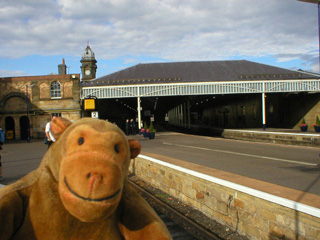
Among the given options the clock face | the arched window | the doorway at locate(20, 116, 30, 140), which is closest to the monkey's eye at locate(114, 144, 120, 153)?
the arched window

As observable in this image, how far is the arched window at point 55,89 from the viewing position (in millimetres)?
33281

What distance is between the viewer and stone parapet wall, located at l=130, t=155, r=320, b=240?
12.0 ft

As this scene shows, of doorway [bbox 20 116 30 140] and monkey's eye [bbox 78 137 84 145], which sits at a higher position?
monkey's eye [bbox 78 137 84 145]

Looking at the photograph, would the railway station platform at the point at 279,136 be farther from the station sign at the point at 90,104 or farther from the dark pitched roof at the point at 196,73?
→ the station sign at the point at 90,104

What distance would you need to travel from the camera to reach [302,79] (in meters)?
30.0

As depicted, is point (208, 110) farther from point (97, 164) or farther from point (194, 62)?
point (97, 164)

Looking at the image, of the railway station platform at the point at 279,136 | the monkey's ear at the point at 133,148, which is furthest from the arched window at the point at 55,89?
the monkey's ear at the point at 133,148

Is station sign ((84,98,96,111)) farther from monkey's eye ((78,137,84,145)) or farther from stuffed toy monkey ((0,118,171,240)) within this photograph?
monkey's eye ((78,137,84,145))

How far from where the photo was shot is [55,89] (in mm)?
33281

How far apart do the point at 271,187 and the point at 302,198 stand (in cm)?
74

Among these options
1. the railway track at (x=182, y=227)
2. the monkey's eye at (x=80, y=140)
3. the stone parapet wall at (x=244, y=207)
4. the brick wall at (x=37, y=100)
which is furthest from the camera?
the brick wall at (x=37, y=100)

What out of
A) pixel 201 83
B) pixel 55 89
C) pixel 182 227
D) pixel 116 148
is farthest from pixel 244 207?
pixel 55 89

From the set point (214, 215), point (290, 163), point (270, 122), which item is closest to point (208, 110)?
point (270, 122)

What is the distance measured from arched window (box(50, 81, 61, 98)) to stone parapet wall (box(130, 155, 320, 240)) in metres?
28.7
